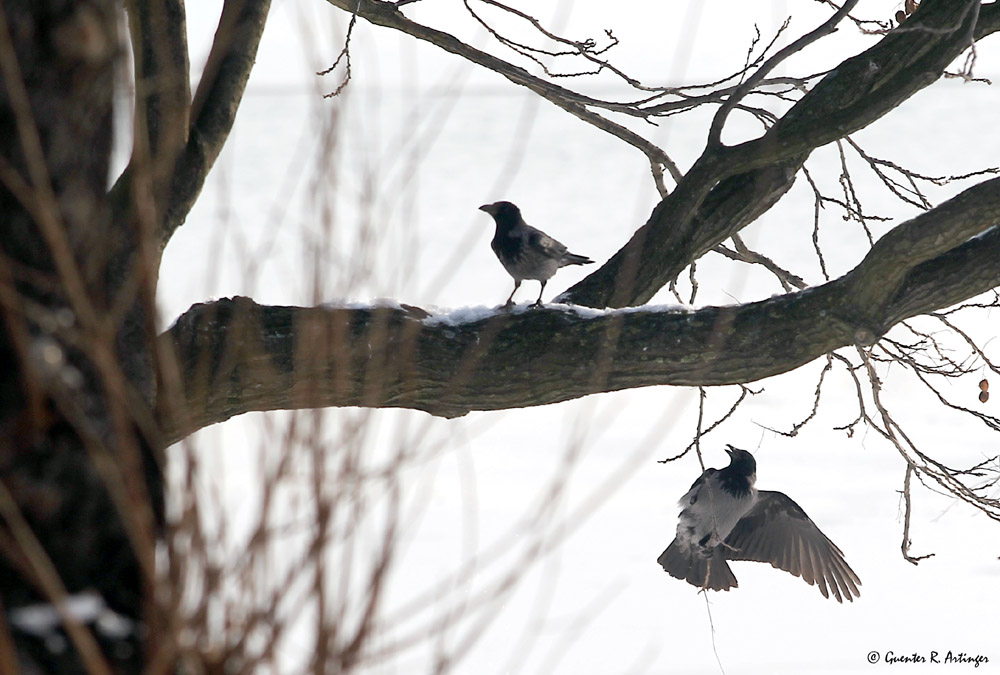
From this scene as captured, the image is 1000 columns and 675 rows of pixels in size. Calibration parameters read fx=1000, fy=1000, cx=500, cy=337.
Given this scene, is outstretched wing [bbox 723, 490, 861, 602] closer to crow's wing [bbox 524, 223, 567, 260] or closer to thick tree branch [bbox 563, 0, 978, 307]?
crow's wing [bbox 524, 223, 567, 260]

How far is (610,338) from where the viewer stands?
3.24 metres

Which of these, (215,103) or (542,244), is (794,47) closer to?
(542,244)

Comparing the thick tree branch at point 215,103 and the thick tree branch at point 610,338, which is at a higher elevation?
the thick tree branch at point 215,103

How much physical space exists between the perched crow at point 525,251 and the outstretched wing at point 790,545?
2.00 metres

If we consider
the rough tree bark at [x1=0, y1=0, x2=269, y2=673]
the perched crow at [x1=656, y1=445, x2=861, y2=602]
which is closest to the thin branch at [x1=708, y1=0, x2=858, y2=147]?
the rough tree bark at [x1=0, y1=0, x2=269, y2=673]

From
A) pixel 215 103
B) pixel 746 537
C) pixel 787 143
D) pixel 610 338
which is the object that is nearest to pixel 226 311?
pixel 215 103

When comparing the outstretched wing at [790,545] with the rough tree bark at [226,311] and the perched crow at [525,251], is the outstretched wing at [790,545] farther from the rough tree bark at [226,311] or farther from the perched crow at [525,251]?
the rough tree bark at [226,311]

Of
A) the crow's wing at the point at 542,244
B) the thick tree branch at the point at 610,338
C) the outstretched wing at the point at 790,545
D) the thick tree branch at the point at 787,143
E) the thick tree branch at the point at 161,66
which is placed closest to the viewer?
the thick tree branch at the point at 161,66

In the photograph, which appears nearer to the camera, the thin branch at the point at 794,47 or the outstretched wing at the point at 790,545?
the thin branch at the point at 794,47

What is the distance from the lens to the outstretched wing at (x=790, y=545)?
5699 mm

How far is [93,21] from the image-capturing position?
175 cm

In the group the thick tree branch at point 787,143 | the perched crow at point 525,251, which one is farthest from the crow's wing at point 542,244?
the thick tree branch at point 787,143

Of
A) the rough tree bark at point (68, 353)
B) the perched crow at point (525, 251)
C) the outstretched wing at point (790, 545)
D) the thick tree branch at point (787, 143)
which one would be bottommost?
the rough tree bark at point (68, 353)

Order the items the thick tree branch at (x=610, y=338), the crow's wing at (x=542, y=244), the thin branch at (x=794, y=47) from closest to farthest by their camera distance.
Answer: the thick tree branch at (x=610, y=338)
the thin branch at (x=794, y=47)
the crow's wing at (x=542, y=244)
